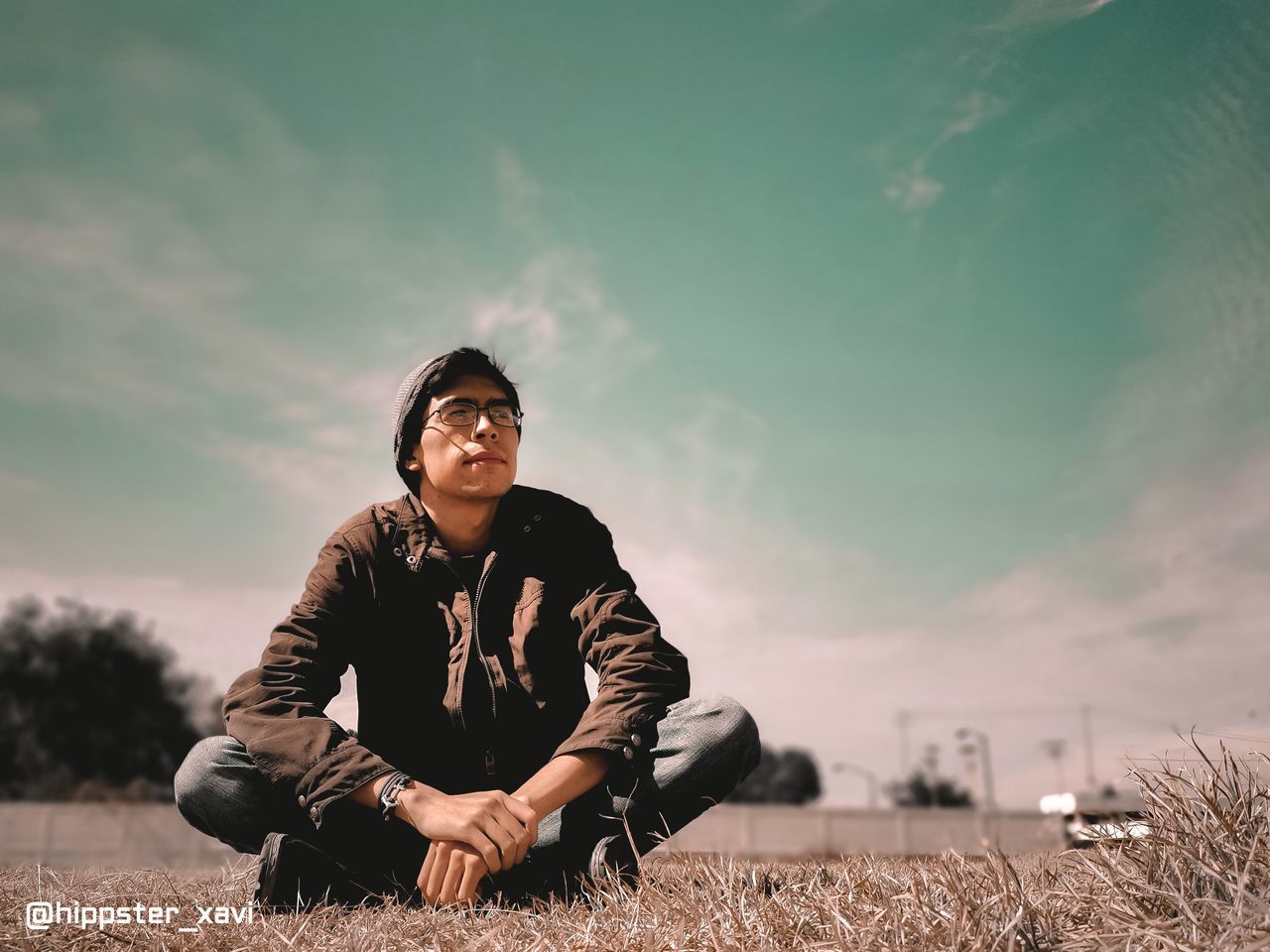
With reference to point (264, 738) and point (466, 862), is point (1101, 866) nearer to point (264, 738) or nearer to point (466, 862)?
point (466, 862)

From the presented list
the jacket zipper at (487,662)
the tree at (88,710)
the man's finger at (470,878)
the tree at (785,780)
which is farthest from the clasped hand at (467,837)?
the tree at (785,780)

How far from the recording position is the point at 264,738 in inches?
105

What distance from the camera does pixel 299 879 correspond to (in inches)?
106

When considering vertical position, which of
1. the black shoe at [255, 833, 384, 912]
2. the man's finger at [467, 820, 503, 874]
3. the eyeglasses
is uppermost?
the eyeglasses

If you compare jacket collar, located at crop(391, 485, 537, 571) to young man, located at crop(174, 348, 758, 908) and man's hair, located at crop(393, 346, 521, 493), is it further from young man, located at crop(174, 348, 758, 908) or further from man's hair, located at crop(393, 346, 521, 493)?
man's hair, located at crop(393, 346, 521, 493)

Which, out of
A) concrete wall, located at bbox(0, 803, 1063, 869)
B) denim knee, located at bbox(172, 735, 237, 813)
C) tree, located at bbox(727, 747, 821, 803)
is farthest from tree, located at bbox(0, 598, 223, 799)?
tree, located at bbox(727, 747, 821, 803)

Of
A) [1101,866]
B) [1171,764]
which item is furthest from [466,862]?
[1171,764]

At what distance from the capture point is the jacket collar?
3215 millimetres

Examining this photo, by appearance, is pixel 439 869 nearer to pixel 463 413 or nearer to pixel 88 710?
pixel 463 413

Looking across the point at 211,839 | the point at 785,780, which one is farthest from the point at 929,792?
the point at 211,839

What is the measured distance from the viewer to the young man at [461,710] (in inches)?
103

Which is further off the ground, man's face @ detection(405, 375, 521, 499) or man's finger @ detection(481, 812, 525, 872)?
man's face @ detection(405, 375, 521, 499)

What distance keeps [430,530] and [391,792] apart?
0.99m

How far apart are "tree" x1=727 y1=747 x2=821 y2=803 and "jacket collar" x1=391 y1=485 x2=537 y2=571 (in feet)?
247
